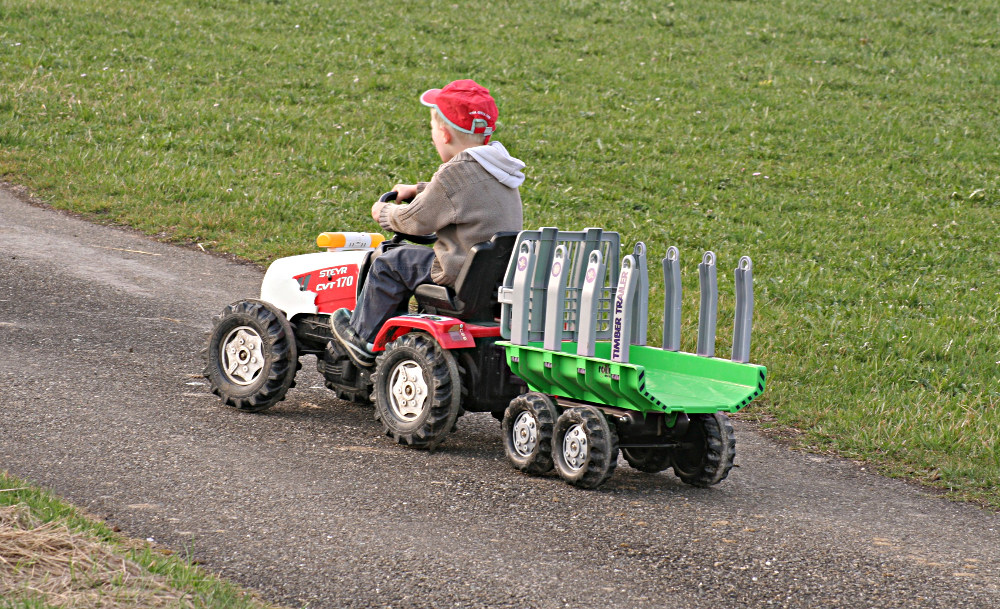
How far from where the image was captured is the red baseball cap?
17.4ft

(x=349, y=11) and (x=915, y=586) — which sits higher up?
(x=349, y=11)

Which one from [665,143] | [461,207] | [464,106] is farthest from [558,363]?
[665,143]

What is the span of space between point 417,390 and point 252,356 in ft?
3.64

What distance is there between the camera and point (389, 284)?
5512mm

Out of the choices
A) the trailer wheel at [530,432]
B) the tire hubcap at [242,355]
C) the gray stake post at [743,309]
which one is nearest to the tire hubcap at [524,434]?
the trailer wheel at [530,432]

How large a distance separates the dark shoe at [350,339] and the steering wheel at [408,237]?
0.48 meters

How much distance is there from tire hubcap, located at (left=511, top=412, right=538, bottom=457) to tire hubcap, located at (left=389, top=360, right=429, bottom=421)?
1.53ft

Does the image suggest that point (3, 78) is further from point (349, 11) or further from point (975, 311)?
point (975, 311)

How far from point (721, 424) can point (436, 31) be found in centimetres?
1627

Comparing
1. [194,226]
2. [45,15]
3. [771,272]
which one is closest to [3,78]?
[45,15]

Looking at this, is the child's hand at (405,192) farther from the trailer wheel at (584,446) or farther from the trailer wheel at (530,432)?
the trailer wheel at (584,446)

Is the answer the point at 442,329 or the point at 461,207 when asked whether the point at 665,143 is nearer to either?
the point at 461,207

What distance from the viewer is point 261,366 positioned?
19.3 feet

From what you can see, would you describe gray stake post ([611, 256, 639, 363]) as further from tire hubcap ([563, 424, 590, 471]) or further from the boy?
the boy
